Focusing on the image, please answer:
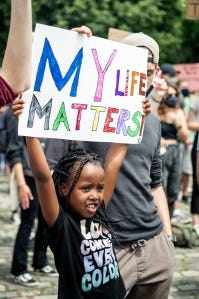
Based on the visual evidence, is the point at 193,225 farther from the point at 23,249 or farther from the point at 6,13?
the point at 6,13

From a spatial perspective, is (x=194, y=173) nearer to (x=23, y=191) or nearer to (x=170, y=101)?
(x=170, y=101)

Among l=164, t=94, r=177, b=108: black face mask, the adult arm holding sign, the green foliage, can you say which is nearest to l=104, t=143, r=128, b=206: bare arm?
the adult arm holding sign

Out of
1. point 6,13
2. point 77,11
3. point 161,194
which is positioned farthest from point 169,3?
point 161,194

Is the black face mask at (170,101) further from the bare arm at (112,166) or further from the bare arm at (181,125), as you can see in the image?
the bare arm at (112,166)

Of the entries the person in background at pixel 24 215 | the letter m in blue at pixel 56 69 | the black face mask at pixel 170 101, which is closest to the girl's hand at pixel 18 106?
the letter m in blue at pixel 56 69

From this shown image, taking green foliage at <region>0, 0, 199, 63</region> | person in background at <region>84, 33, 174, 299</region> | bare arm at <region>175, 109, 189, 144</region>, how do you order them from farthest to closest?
green foliage at <region>0, 0, 199, 63</region> < bare arm at <region>175, 109, 189, 144</region> < person in background at <region>84, 33, 174, 299</region>

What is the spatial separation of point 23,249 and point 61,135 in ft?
8.30

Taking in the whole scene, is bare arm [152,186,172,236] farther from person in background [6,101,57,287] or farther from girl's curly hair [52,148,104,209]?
person in background [6,101,57,287]

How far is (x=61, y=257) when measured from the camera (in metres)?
2.31

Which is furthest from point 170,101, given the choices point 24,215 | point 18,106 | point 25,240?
point 18,106

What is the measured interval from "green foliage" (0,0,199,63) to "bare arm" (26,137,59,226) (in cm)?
1885

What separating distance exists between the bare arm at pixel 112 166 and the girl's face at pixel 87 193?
0.40ft

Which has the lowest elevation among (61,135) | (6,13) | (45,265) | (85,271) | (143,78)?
(45,265)

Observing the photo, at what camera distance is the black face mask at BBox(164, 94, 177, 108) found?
261 inches
